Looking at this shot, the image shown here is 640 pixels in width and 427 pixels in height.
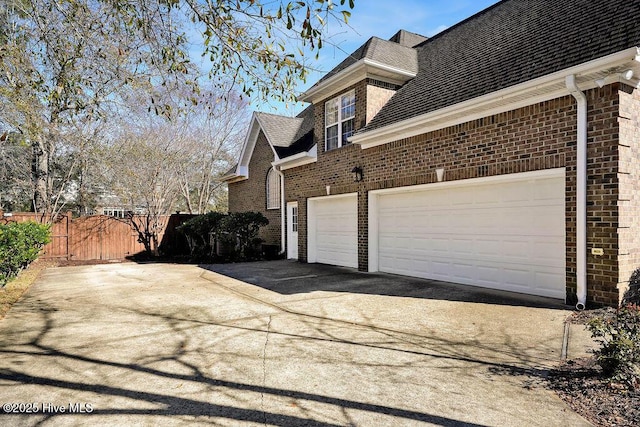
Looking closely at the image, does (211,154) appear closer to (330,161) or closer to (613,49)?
(330,161)

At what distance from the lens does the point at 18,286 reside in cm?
906

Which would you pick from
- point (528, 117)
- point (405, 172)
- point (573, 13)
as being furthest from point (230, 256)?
point (573, 13)

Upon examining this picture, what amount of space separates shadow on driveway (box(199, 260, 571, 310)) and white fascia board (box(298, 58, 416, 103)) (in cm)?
472

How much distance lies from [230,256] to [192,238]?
2.77 meters

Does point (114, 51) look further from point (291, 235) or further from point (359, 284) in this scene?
point (291, 235)

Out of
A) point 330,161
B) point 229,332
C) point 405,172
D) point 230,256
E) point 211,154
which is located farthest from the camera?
point 211,154

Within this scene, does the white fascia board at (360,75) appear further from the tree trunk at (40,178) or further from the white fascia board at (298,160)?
the tree trunk at (40,178)

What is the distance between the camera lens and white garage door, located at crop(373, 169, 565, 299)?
6898 millimetres

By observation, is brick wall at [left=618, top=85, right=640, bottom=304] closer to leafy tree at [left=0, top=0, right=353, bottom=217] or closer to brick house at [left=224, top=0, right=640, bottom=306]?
brick house at [left=224, top=0, right=640, bottom=306]

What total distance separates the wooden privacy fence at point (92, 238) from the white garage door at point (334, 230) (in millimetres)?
7823

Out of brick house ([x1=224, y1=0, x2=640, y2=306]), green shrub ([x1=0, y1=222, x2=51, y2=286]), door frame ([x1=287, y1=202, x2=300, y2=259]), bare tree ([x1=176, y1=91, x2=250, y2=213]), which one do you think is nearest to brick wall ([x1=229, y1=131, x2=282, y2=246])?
door frame ([x1=287, y1=202, x2=300, y2=259])

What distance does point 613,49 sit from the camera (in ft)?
19.7

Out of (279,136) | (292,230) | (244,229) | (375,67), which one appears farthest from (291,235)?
(375,67)

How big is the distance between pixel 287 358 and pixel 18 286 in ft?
27.0
